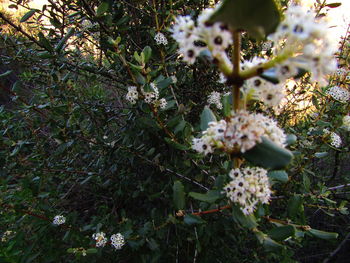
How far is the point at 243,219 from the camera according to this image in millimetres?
915

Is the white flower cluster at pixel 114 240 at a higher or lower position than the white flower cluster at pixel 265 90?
lower

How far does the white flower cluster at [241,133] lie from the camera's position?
70 centimetres

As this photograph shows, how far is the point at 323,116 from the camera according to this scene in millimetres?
1756

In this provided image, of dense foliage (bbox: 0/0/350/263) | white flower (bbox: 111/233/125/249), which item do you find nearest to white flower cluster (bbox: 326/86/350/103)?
dense foliage (bbox: 0/0/350/263)

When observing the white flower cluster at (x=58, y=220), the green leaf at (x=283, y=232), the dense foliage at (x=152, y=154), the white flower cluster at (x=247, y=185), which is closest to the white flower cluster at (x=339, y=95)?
the dense foliage at (x=152, y=154)

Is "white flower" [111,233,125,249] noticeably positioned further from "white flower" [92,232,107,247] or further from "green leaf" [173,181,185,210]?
"green leaf" [173,181,185,210]

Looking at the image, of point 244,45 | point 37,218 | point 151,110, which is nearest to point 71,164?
point 37,218

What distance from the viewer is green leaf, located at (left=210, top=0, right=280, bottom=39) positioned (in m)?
0.55

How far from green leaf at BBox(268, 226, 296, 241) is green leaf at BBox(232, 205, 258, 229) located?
259mm

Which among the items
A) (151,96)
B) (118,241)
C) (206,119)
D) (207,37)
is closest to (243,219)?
(206,119)

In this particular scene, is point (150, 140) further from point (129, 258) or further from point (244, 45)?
point (244, 45)

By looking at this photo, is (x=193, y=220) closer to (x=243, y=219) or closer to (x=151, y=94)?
(x=243, y=219)

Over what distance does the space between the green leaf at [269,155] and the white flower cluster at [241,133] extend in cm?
2

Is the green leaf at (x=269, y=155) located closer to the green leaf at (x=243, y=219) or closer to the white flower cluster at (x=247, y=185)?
the white flower cluster at (x=247, y=185)
